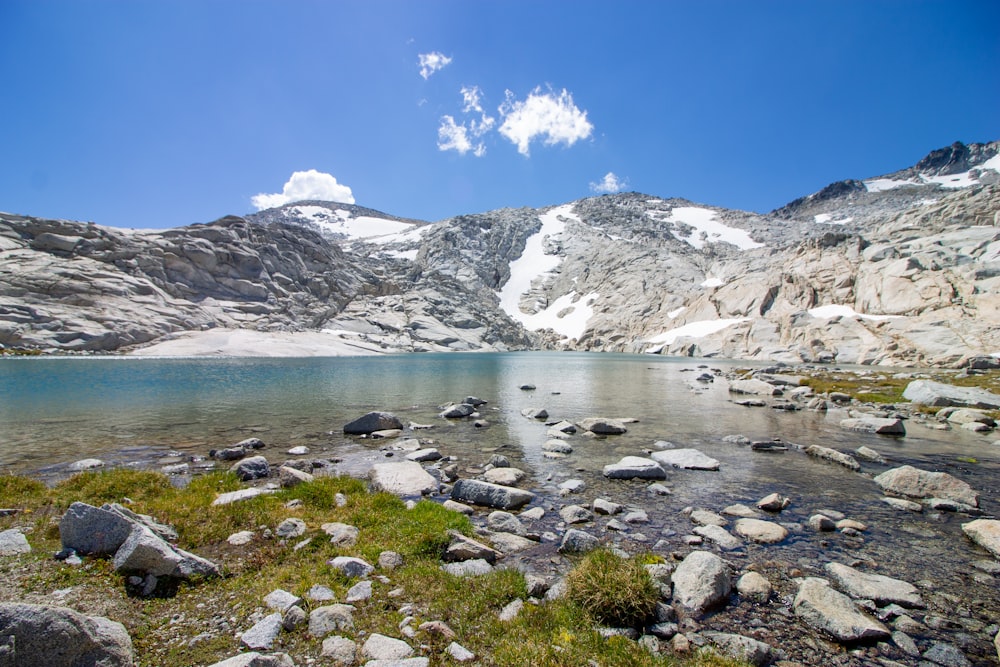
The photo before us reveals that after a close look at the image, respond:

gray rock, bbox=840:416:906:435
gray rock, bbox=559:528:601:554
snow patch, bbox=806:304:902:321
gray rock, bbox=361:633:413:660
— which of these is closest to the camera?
gray rock, bbox=361:633:413:660

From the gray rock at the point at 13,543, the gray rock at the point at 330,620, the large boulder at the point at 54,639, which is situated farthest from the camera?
the gray rock at the point at 13,543

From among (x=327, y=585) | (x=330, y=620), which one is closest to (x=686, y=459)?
(x=327, y=585)

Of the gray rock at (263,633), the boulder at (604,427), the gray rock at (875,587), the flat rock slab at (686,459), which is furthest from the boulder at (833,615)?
the boulder at (604,427)

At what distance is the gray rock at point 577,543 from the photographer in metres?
8.27

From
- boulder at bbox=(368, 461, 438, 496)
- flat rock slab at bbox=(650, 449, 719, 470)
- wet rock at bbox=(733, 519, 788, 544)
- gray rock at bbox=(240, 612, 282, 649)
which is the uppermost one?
gray rock at bbox=(240, 612, 282, 649)

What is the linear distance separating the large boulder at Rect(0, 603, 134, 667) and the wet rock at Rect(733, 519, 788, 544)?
10296mm

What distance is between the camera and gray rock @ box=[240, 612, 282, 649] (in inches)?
196

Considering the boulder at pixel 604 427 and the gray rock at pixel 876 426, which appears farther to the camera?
the boulder at pixel 604 427

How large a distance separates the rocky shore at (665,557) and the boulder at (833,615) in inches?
0.9

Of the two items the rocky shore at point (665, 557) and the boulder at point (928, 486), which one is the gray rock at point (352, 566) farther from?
the boulder at point (928, 486)

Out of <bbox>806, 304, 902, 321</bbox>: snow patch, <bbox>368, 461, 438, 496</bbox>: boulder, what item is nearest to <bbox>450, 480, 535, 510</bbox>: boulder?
<bbox>368, 461, 438, 496</bbox>: boulder

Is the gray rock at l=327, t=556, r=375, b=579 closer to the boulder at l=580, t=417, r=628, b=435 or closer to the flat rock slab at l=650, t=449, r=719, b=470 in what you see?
the flat rock slab at l=650, t=449, r=719, b=470

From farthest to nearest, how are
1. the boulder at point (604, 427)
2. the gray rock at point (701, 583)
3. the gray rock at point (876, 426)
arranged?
the boulder at point (604, 427)
the gray rock at point (876, 426)
the gray rock at point (701, 583)

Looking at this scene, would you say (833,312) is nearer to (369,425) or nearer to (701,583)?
(369,425)
